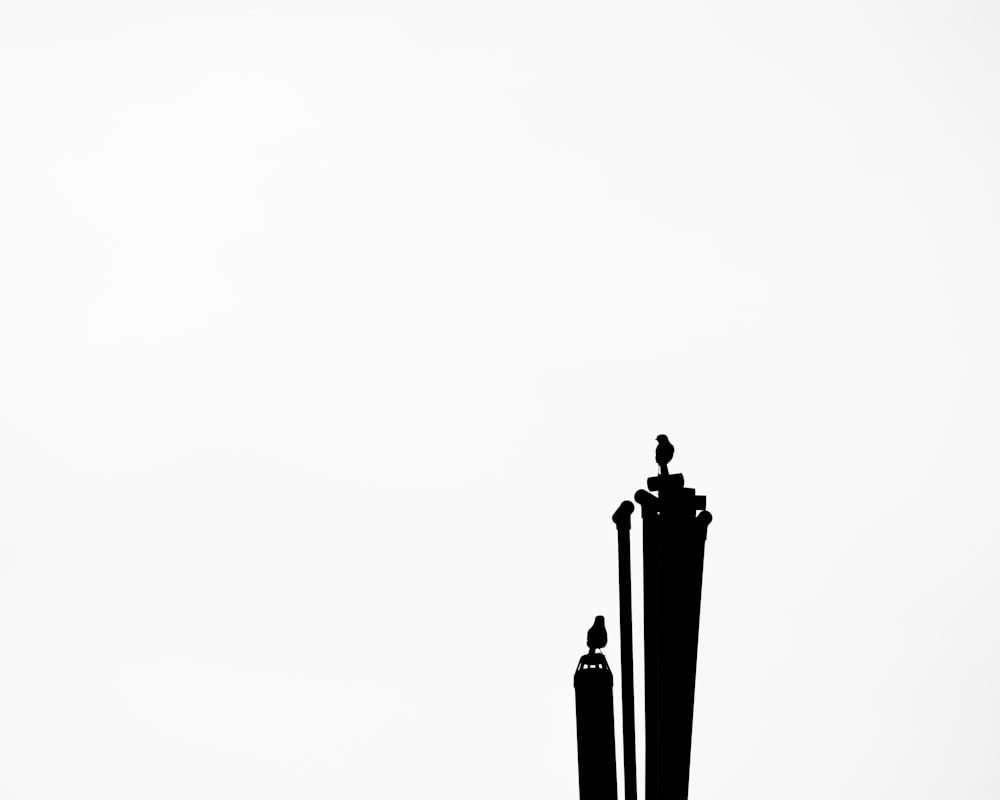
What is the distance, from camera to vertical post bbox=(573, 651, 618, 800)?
4.82 metres

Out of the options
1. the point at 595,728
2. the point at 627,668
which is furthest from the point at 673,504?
the point at 595,728

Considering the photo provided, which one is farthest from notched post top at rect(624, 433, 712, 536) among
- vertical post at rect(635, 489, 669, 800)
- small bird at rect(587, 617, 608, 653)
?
small bird at rect(587, 617, 608, 653)

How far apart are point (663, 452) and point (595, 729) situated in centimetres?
129

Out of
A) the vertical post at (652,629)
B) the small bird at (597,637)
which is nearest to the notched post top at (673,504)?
the vertical post at (652,629)

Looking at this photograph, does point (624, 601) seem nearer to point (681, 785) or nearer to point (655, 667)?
point (655, 667)

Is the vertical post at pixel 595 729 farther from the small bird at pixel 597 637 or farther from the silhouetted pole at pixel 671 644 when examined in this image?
the silhouetted pole at pixel 671 644

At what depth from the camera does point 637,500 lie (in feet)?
15.0

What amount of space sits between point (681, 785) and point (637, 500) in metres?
1.14

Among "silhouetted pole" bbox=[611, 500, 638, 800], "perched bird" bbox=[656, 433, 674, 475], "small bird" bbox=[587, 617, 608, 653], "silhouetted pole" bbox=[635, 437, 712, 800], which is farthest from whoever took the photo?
"small bird" bbox=[587, 617, 608, 653]

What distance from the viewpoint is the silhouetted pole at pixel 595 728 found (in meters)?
4.82

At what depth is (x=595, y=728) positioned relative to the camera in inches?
193

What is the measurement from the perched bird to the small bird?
866mm

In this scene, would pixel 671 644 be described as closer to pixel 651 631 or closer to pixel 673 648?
pixel 673 648

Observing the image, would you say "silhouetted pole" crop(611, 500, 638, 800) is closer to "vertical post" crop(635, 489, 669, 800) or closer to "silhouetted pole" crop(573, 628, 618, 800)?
"vertical post" crop(635, 489, 669, 800)
